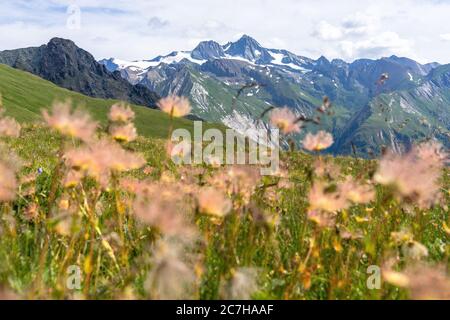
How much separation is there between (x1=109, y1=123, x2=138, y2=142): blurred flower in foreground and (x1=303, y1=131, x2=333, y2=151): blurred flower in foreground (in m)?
1.49

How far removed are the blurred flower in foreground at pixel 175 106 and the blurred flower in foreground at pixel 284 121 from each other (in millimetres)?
792

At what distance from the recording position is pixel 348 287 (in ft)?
11.6

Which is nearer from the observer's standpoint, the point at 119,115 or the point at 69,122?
the point at 69,122

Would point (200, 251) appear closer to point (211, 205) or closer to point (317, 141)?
point (211, 205)

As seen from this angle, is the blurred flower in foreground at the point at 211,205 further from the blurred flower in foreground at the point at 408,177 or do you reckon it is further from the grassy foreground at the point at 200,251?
the blurred flower in foreground at the point at 408,177

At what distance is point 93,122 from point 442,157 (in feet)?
10.1

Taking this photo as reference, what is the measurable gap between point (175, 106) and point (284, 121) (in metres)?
0.99

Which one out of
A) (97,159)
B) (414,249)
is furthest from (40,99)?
(414,249)

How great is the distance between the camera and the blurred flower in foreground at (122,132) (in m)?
3.87

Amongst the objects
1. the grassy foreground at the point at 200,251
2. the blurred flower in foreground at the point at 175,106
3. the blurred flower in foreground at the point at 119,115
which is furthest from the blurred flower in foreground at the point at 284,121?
the blurred flower in foreground at the point at 119,115

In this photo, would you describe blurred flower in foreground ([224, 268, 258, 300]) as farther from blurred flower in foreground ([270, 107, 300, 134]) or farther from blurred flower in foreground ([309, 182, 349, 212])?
blurred flower in foreground ([270, 107, 300, 134])

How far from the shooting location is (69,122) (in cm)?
328

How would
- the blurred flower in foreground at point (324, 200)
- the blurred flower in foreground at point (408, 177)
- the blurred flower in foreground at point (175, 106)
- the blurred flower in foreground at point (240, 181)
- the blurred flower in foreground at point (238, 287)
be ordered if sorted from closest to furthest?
the blurred flower in foreground at point (238, 287), the blurred flower in foreground at point (408, 177), the blurred flower in foreground at point (324, 200), the blurred flower in foreground at point (240, 181), the blurred flower in foreground at point (175, 106)

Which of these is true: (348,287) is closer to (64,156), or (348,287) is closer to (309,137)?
(309,137)
